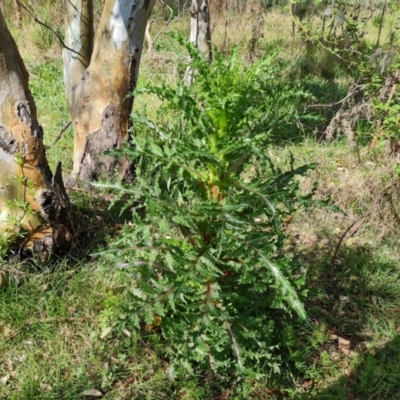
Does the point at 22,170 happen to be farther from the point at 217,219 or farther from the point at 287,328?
the point at 287,328

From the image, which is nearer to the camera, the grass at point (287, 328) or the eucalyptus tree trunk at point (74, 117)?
the grass at point (287, 328)

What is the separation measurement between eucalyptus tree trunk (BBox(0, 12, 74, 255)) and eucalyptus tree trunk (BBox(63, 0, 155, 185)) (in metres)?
0.74

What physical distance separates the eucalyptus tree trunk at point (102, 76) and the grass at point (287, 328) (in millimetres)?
434

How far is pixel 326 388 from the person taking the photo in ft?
8.55

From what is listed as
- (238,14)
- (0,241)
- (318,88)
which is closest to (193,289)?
(0,241)

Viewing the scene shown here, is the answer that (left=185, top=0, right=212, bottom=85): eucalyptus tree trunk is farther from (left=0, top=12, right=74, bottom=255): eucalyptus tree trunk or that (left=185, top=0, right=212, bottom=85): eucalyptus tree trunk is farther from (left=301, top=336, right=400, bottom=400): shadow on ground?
(left=301, top=336, right=400, bottom=400): shadow on ground

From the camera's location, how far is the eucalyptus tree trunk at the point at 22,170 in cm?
275

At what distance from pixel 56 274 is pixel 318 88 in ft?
16.0

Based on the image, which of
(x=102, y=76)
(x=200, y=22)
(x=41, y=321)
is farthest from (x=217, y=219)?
(x=200, y=22)

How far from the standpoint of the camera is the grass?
253cm

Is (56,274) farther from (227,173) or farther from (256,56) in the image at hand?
(256,56)

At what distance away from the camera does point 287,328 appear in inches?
104

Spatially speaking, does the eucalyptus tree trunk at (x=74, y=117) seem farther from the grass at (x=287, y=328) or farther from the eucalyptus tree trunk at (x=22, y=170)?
the grass at (x=287, y=328)

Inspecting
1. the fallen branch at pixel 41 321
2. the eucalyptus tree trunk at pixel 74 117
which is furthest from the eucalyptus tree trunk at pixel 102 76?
the fallen branch at pixel 41 321
